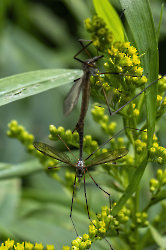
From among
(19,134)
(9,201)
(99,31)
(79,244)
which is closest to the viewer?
(99,31)

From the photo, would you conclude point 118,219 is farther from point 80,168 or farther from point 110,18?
point 110,18

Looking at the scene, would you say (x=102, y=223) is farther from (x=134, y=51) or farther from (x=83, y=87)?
(x=134, y=51)

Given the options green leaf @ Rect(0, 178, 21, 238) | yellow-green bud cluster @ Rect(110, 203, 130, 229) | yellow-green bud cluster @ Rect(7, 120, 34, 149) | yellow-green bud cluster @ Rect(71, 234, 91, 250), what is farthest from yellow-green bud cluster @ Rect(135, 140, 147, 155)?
green leaf @ Rect(0, 178, 21, 238)

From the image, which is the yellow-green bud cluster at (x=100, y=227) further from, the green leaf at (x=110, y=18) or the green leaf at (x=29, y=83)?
the green leaf at (x=110, y=18)

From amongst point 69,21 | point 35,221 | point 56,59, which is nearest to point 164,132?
point 35,221

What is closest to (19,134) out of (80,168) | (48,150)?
(48,150)

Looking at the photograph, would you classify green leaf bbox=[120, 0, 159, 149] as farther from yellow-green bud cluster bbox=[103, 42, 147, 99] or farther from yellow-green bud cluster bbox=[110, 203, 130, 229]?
yellow-green bud cluster bbox=[110, 203, 130, 229]
